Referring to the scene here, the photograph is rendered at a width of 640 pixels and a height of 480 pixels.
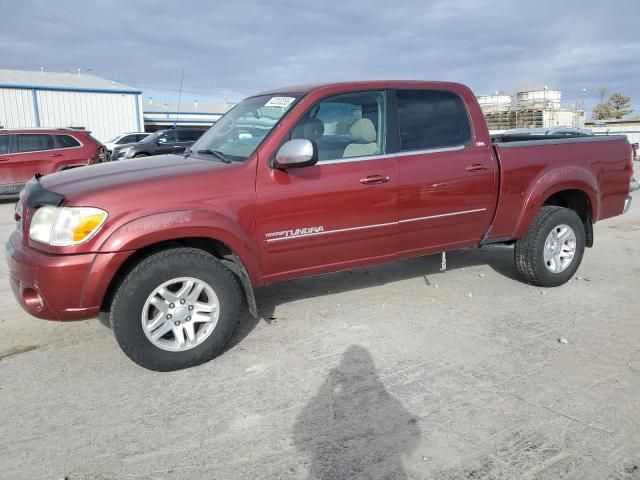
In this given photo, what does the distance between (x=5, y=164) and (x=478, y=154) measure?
36.0 ft

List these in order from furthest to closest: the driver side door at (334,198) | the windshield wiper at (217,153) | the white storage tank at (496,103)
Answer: the white storage tank at (496,103), the windshield wiper at (217,153), the driver side door at (334,198)

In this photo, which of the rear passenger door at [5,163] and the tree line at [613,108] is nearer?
the rear passenger door at [5,163]

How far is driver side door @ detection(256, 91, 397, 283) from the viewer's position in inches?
146

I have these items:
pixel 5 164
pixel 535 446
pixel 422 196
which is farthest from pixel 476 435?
pixel 5 164

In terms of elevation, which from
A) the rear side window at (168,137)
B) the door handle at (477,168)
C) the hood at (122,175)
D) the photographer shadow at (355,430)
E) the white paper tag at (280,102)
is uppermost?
the rear side window at (168,137)

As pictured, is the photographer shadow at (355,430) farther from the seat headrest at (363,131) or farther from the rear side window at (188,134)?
the rear side window at (188,134)

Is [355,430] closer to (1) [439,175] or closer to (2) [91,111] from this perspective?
(1) [439,175]

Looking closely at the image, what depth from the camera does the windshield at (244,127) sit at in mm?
3908

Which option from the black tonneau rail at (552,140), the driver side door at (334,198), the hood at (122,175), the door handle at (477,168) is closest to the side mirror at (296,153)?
the driver side door at (334,198)

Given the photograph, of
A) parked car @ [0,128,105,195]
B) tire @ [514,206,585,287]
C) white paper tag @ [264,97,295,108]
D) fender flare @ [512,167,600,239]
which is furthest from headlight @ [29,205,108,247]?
parked car @ [0,128,105,195]

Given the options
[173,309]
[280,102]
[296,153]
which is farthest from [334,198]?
[173,309]

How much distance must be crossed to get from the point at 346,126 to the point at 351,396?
2093 mm

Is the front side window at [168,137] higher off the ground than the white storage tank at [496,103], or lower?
lower

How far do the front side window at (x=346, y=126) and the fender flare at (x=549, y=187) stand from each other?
63.7 inches
